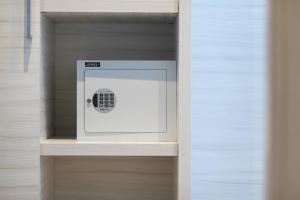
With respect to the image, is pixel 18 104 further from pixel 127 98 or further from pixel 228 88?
pixel 228 88

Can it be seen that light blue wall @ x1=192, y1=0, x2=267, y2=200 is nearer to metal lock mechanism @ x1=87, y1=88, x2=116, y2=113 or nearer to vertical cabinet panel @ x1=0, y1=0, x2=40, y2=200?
metal lock mechanism @ x1=87, y1=88, x2=116, y2=113

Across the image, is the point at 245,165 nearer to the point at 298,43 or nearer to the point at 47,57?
the point at 298,43

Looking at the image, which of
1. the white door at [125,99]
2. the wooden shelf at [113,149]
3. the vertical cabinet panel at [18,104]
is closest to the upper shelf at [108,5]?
the vertical cabinet panel at [18,104]

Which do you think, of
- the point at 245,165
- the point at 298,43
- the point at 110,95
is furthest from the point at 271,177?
the point at 110,95

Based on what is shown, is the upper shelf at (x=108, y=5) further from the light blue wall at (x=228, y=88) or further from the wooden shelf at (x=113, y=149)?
the wooden shelf at (x=113, y=149)

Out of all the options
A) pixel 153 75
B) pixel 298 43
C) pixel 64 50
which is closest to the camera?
pixel 298 43

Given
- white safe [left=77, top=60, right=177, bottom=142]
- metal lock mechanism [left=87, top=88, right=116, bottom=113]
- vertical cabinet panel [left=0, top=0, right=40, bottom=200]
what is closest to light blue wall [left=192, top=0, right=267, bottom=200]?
white safe [left=77, top=60, right=177, bottom=142]

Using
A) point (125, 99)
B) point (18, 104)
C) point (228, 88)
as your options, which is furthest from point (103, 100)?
point (228, 88)

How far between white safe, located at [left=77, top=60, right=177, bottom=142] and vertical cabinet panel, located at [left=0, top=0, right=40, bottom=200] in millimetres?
121

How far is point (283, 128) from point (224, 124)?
141 millimetres

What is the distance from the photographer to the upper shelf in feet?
3.54

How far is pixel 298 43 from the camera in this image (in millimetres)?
992

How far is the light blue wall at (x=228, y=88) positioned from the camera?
42.4 inches

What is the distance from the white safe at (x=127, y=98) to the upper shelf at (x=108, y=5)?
13cm
